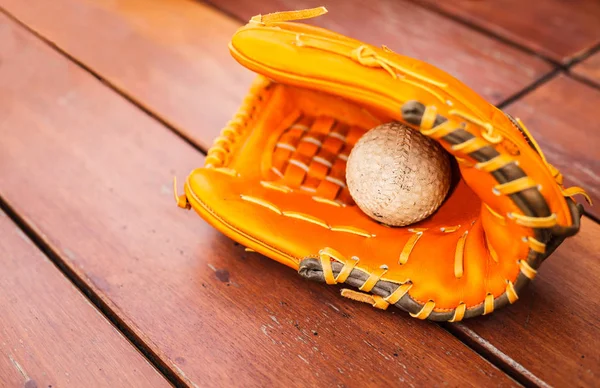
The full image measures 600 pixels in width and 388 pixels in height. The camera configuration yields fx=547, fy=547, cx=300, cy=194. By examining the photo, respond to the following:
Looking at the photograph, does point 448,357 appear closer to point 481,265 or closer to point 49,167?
point 481,265

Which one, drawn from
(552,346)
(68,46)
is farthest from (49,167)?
(552,346)

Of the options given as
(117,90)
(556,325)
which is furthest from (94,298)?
(556,325)

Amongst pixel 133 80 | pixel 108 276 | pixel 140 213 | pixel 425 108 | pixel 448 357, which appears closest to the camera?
pixel 425 108

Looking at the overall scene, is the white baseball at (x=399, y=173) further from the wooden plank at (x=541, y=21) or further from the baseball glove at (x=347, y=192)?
the wooden plank at (x=541, y=21)

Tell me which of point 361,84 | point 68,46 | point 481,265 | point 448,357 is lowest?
point 68,46

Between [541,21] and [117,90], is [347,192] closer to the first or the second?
[117,90]

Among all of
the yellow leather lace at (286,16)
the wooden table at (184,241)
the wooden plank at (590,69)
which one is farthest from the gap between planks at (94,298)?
the wooden plank at (590,69)
